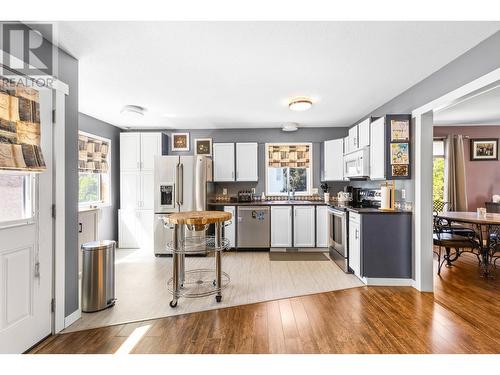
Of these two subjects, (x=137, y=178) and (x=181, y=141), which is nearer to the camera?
(x=137, y=178)

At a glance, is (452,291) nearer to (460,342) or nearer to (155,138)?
(460,342)

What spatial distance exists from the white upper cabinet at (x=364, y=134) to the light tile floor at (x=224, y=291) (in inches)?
76.0

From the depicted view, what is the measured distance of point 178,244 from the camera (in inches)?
112

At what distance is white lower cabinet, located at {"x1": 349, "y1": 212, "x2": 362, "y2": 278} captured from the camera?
11.0ft

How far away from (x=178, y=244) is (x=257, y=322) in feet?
A: 3.78

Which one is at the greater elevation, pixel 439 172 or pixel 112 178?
pixel 439 172

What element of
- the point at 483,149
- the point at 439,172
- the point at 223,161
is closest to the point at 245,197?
the point at 223,161

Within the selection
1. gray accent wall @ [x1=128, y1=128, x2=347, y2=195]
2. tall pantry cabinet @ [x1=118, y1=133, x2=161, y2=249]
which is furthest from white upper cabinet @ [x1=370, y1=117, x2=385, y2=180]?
tall pantry cabinet @ [x1=118, y1=133, x2=161, y2=249]

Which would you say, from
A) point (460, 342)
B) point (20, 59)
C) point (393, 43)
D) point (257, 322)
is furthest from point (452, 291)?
point (20, 59)

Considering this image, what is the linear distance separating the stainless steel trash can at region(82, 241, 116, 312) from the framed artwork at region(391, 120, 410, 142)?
11.7 feet

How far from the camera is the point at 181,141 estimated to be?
555 cm

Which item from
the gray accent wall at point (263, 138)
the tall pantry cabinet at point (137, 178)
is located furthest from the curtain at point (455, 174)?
the tall pantry cabinet at point (137, 178)

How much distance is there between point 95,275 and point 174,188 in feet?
7.11

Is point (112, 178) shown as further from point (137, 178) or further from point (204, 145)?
point (204, 145)
